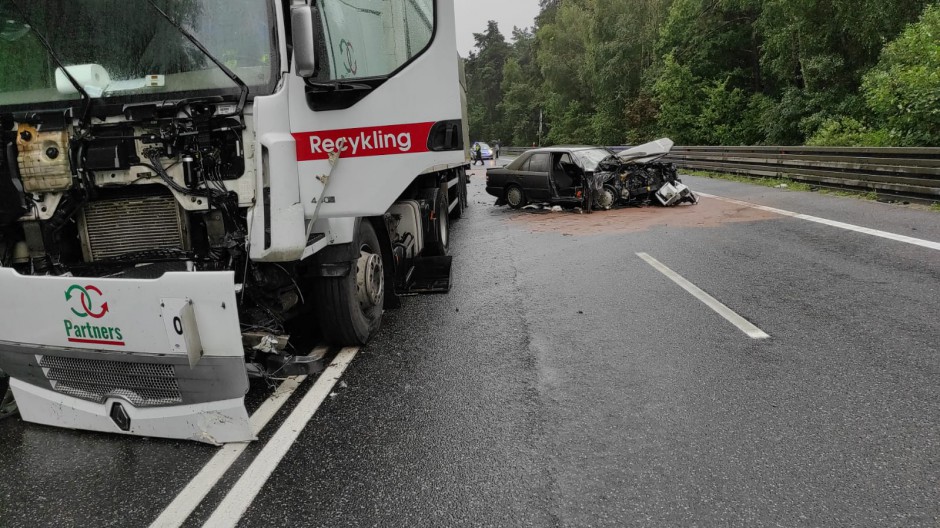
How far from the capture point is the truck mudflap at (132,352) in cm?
313

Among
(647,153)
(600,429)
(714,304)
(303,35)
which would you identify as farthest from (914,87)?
(303,35)

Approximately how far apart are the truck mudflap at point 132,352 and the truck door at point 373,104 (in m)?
1.01

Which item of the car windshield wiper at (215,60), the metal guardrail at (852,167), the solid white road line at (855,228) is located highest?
the car windshield wiper at (215,60)

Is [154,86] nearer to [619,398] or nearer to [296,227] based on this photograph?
[296,227]

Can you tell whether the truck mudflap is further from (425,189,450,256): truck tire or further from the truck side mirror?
(425,189,450,256): truck tire

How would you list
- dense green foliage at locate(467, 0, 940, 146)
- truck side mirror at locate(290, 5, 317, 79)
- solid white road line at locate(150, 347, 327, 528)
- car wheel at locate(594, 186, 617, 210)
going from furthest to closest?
dense green foliage at locate(467, 0, 940, 146), car wheel at locate(594, 186, 617, 210), truck side mirror at locate(290, 5, 317, 79), solid white road line at locate(150, 347, 327, 528)

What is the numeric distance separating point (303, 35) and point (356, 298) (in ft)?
6.84

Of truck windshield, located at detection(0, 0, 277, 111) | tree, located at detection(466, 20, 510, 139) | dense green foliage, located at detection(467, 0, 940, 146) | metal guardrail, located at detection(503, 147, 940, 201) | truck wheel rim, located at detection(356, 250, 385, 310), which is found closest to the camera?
truck windshield, located at detection(0, 0, 277, 111)

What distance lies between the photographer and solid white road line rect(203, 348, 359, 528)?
8.83ft

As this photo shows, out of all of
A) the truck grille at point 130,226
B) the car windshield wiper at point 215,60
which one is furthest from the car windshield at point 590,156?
the truck grille at point 130,226

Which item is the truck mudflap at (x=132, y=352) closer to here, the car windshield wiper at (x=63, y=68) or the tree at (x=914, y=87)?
the car windshield wiper at (x=63, y=68)

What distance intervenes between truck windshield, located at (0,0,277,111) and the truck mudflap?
1.26 m

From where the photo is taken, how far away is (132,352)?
3.24 metres

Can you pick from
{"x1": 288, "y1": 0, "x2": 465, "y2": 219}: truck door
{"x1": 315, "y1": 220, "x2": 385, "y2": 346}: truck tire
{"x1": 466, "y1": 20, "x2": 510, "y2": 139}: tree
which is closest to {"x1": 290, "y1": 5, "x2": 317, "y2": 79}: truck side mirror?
{"x1": 288, "y1": 0, "x2": 465, "y2": 219}: truck door
